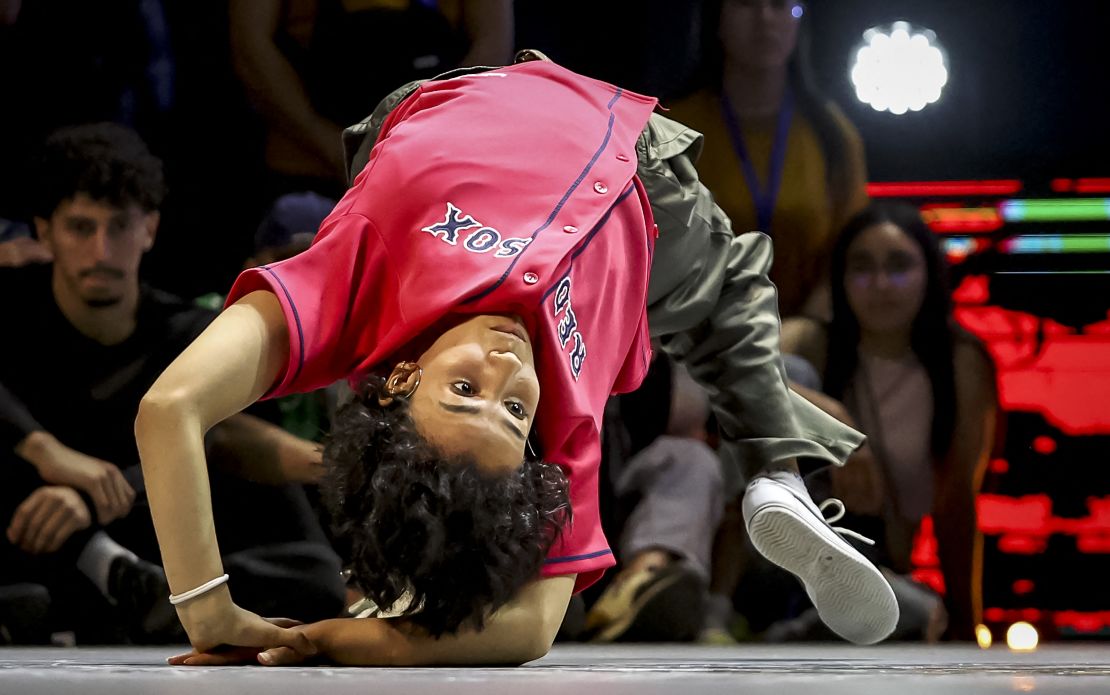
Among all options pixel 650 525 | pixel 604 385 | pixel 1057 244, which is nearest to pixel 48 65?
pixel 650 525

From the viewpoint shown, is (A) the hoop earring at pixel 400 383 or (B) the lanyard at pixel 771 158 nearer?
(A) the hoop earring at pixel 400 383

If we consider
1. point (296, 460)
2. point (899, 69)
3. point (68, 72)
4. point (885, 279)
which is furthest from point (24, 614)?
point (899, 69)

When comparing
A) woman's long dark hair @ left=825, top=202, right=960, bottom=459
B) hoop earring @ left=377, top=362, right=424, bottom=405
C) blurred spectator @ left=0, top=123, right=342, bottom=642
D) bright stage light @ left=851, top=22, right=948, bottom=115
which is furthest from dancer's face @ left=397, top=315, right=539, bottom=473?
bright stage light @ left=851, top=22, right=948, bottom=115

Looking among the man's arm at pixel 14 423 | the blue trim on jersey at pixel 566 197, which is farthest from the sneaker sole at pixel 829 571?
the man's arm at pixel 14 423

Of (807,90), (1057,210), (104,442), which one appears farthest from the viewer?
(807,90)

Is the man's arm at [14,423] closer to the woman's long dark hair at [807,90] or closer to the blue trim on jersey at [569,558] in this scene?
the woman's long dark hair at [807,90]

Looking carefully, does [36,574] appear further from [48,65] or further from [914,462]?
[914,462]

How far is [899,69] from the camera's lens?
350cm

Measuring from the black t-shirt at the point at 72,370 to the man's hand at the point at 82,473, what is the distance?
0.02 metres

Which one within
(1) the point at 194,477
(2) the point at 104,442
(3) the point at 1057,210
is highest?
(1) the point at 194,477

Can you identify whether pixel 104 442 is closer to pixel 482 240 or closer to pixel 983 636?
pixel 482 240

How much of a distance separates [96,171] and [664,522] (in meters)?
1.68

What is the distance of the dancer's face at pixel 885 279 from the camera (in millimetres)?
3389

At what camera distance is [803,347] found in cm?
338
